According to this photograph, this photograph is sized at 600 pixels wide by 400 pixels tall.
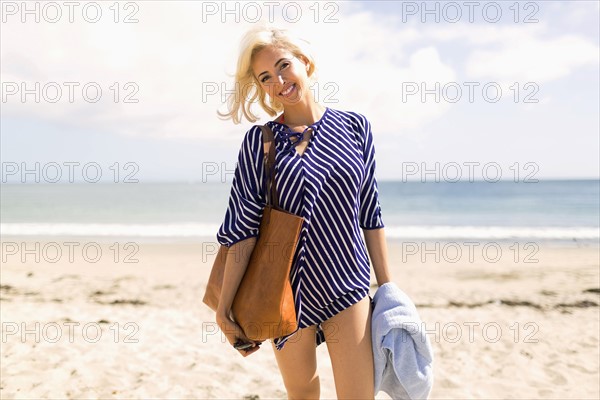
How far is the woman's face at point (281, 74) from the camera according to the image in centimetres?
232

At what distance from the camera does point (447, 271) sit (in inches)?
396

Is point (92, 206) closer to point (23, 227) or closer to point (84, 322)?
point (23, 227)

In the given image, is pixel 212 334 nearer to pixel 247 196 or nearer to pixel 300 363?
pixel 300 363

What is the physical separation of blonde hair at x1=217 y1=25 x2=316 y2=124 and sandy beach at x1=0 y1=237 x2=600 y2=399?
2596 millimetres

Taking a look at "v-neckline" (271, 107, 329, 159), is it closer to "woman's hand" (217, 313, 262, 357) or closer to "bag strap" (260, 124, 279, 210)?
"bag strap" (260, 124, 279, 210)

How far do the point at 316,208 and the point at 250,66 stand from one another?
28.1 inches

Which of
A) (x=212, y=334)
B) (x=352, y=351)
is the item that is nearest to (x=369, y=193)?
(x=352, y=351)

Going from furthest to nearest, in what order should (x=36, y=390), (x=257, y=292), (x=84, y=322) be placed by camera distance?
(x=84, y=322) → (x=36, y=390) → (x=257, y=292)

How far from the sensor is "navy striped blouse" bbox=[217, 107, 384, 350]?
221 cm

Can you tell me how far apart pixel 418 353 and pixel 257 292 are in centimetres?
77

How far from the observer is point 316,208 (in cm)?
224

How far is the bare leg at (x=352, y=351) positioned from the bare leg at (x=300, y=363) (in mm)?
103

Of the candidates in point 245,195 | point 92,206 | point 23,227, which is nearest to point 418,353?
point 245,195

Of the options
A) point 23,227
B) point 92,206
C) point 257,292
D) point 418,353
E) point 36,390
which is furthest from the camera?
point 92,206
